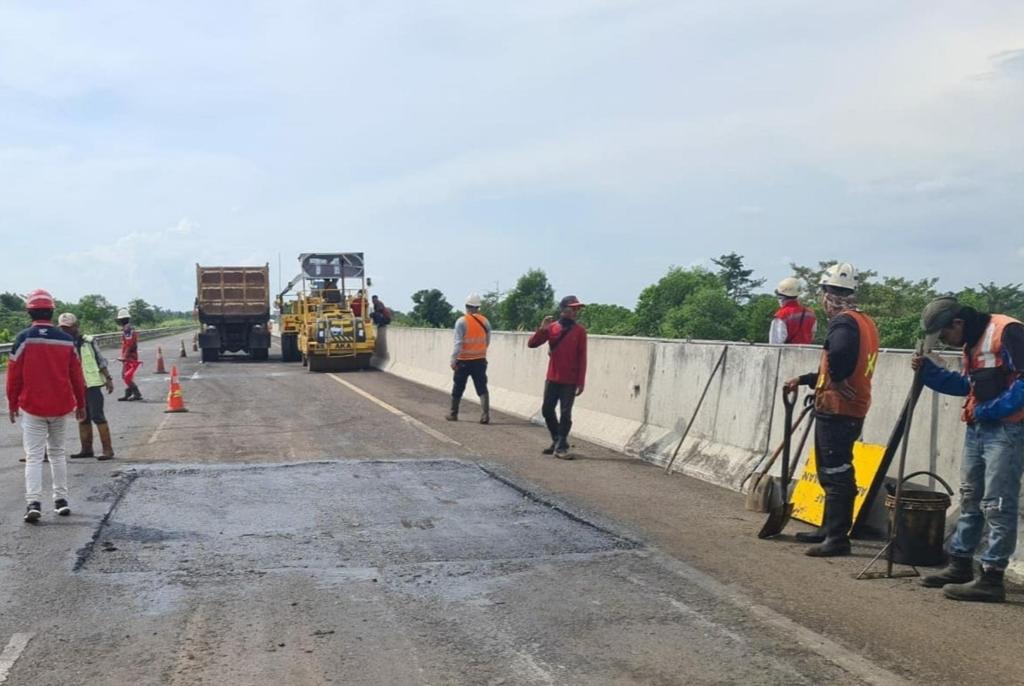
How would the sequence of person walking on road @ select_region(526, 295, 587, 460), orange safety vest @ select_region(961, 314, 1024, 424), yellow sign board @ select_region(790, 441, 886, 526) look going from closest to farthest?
orange safety vest @ select_region(961, 314, 1024, 424), yellow sign board @ select_region(790, 441, 886, 526), person walking on road @ select_region(526, 295, 587, 460)

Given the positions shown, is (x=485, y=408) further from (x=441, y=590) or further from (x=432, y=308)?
(x=432, y=308)

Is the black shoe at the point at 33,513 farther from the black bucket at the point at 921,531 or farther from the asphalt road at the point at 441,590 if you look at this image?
the black bucket at the point at 921,531

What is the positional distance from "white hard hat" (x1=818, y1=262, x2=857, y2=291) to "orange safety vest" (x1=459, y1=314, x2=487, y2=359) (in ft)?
25.3

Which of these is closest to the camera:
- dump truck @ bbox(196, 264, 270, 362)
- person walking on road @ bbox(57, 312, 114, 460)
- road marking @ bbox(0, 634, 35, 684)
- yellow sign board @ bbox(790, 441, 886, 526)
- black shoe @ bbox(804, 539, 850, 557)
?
road marking @ bbox(0, 634, 35, 684)

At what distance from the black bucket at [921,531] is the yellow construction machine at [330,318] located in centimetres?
2142

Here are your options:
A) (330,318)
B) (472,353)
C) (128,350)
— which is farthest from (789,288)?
(330,318)

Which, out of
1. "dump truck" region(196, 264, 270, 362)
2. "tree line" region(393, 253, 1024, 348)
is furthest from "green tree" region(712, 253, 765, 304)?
"dump truck" region(196, 264, 270, 362)

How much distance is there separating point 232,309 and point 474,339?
2119cm

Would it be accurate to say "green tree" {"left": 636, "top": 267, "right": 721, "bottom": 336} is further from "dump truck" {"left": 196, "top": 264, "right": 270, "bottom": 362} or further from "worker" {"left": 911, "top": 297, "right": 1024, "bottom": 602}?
"worker" {"left": 911, "top": 297, "right": 1024, "bottom": 602}

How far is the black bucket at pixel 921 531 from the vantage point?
241 inches

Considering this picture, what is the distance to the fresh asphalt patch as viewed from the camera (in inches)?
168

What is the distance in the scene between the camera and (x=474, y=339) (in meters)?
14.0

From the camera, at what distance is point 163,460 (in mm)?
10203

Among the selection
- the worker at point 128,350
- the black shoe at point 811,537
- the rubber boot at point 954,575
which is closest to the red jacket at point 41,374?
the black shoe at point 811,537
